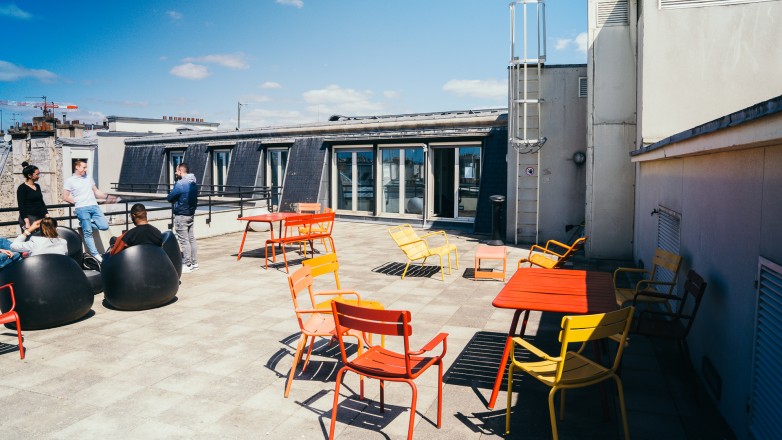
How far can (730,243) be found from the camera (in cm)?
421

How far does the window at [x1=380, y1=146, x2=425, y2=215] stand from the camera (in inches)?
675

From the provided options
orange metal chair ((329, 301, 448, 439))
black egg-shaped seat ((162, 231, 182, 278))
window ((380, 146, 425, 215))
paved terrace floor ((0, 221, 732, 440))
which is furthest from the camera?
window ((380, 146, 425, 215))

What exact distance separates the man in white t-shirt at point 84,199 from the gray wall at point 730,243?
8.74 metres

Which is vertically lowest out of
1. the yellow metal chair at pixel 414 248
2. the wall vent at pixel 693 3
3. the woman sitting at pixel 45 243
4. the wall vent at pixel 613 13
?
the yellow metal chair at pixel 414 248

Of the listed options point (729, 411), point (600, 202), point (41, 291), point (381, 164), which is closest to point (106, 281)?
point (41, 291)

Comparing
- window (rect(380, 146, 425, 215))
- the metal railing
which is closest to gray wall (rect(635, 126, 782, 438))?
the metal railing

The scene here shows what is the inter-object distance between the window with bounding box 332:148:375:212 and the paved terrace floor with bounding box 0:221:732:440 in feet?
35.8

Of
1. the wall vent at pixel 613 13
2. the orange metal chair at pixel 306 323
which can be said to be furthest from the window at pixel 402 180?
the orange metal chair at pixel 306 323

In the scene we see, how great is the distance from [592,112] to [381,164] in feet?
26.3

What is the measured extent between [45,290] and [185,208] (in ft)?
11.3

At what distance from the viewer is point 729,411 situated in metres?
3.95

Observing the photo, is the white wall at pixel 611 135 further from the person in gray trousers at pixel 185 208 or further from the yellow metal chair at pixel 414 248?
the person in gray trousers at pixel 185 208

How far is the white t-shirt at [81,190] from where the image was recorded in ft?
29.7

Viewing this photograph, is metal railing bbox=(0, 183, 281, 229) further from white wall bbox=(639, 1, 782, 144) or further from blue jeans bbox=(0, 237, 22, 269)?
white wall bbox=(639, 1, 782, 144)
